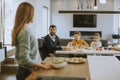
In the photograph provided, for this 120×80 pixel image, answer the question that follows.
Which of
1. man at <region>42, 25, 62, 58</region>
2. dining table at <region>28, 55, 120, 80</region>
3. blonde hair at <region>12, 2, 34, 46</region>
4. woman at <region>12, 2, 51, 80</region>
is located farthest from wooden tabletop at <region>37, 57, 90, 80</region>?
man at <region>42, 25, 62, 58</region>

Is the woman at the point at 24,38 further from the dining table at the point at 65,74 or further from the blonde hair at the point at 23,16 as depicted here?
the dining table at the point at 65,74

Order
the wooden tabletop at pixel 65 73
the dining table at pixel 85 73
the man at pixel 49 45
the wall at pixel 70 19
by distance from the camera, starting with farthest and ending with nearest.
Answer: the wall at pixel 70 19 < the man at pixel 49 45 < the wooden tabletop at pixel 65 73 < the dining table at pixel 85 73

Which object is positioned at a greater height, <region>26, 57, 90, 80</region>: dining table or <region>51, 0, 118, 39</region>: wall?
<region>51, 0, 118, 39</region>: wall

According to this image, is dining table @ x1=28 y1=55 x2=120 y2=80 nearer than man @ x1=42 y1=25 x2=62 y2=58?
Yes

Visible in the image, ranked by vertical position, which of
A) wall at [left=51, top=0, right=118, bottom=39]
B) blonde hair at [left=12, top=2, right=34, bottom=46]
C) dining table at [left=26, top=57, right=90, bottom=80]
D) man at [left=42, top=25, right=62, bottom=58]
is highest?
wall at [left=51, top=0, right=118, bottom=39]

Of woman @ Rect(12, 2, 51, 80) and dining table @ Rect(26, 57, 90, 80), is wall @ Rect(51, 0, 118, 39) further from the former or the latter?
woman @ Rect(12, 2, 51, 80)

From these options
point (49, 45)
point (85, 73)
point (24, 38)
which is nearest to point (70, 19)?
point (49, 45)

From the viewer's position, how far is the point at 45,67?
229 cm

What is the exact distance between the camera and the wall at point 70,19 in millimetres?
12180

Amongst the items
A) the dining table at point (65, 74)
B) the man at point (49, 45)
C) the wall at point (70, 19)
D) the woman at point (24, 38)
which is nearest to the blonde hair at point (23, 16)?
the woman at point (24, 38)

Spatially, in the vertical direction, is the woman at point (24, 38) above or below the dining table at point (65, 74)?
above

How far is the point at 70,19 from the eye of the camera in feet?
40.6

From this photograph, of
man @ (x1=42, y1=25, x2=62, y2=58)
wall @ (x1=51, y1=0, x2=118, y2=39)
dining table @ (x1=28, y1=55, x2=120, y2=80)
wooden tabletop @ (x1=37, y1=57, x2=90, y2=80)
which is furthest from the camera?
wall @ (x1=51, y1=0, x2=118, y2=39)

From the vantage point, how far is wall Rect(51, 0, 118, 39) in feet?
40.0
